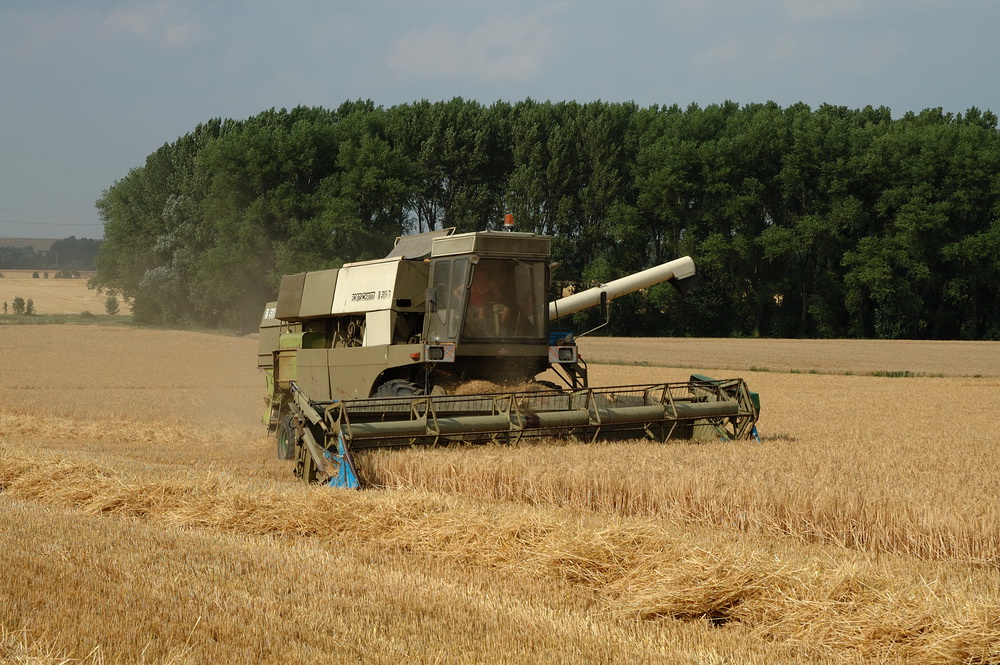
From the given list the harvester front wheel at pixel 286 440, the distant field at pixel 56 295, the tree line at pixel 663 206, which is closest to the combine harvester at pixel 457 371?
the harvester front wheel at pixel 286 440

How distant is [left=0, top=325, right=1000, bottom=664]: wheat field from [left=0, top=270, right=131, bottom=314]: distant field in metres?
57.0

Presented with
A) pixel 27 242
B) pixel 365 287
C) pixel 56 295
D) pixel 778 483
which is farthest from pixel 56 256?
pixel 778 483

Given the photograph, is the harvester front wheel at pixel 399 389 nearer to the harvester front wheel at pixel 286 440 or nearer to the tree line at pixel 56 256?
the harvester front wheel at pixel 286 440

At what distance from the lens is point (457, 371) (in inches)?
384

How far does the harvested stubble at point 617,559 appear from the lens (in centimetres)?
381

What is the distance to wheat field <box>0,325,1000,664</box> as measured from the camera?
3748mm

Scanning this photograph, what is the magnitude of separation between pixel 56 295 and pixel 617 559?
72060 millimetres

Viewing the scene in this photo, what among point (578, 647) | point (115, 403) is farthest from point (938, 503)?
point (115, 403)

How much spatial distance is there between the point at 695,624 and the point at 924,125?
45344 mm

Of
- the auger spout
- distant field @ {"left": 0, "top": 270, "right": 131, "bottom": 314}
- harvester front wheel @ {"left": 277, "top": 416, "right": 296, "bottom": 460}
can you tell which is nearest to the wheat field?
harvester front wheel @ {"left": 277, "top": 416, "right": 296, "bottom": 460}

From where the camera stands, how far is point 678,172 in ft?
136

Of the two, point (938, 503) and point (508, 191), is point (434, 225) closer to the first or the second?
point (508, 191)

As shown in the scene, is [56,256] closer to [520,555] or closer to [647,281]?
[647,281]

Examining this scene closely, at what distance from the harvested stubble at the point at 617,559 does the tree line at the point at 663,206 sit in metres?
30.7
